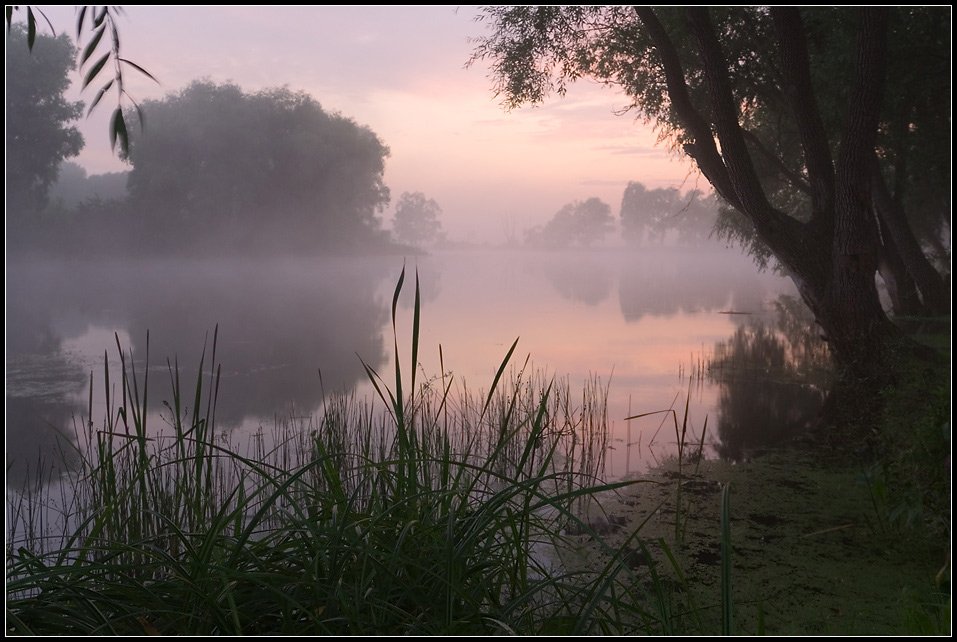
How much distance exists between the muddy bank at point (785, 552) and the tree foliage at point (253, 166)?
14.8 metres

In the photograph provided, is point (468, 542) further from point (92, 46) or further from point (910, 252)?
point (910, 252)

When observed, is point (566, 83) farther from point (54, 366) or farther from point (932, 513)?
point (54, 366)

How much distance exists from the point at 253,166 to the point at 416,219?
954cm

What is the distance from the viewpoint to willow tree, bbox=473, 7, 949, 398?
7.08 meters

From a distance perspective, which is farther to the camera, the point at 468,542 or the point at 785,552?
the point at 785,552

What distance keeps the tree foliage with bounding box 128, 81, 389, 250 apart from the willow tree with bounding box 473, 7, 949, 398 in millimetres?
10461

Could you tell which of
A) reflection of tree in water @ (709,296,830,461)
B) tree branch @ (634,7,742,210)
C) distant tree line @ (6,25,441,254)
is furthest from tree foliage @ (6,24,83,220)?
reflection of tree in water @ (709,296,830,461)

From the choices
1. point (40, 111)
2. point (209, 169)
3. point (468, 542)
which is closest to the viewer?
point (468, 542)

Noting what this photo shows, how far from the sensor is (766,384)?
30.9 feet

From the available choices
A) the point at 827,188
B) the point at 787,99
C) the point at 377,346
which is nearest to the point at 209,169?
the point at 377,346

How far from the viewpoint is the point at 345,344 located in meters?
12.4

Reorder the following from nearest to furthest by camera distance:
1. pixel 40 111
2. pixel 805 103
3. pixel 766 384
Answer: pixel 805 103
pixel 766 384
pixel 40 111

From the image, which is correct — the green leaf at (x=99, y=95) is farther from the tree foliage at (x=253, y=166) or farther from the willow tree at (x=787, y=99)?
the tree foliage at (x=253, y=166)


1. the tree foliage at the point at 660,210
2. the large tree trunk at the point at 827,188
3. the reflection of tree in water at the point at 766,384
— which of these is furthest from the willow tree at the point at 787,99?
the tree foliage at the point at 660,210
